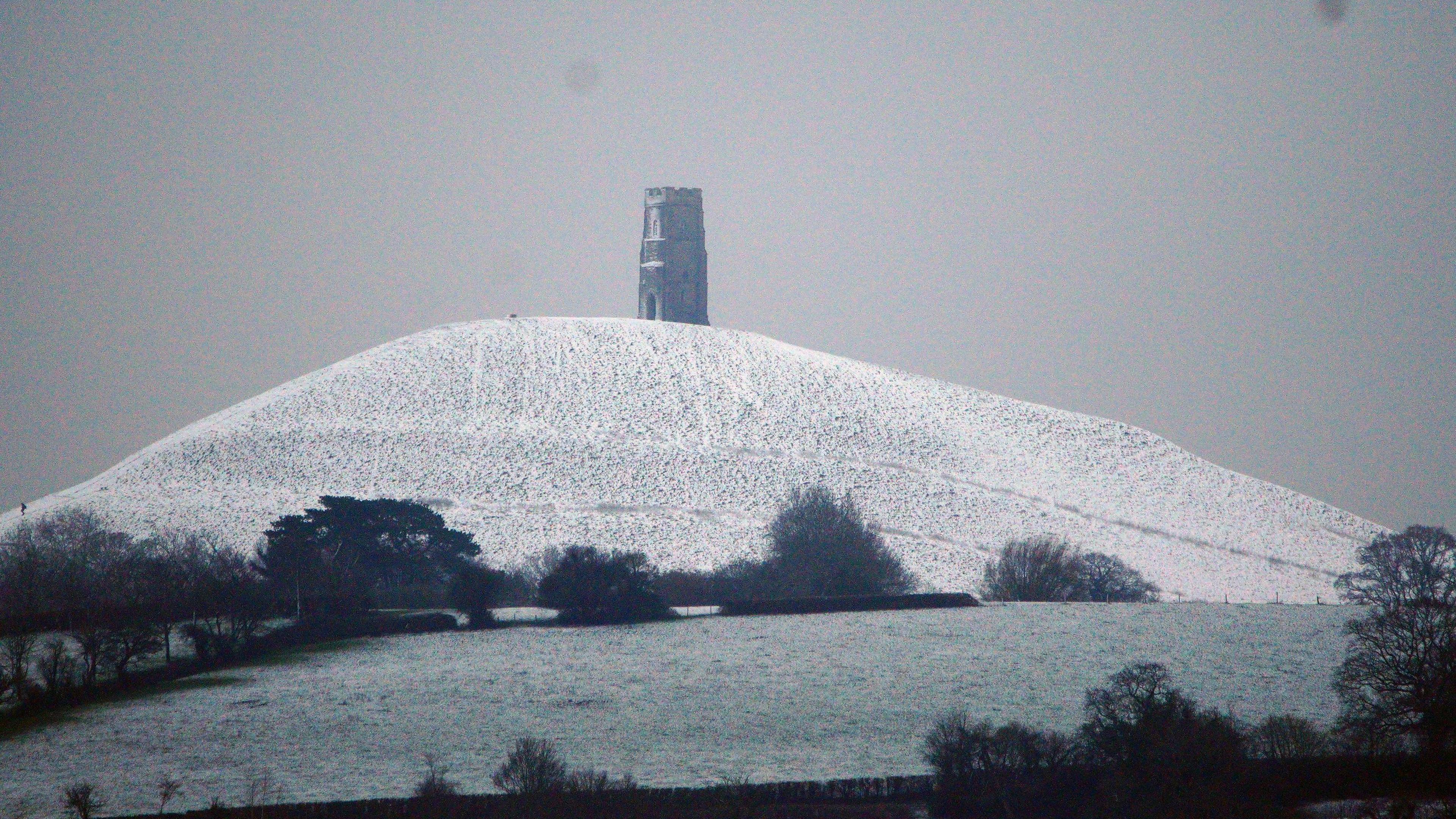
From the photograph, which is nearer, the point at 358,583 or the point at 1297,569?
the point at 358,583

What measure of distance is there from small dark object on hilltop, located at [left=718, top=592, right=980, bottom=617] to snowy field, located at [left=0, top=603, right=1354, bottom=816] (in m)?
1.11

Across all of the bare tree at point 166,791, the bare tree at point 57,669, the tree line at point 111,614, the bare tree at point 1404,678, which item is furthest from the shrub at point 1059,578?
the bare tree at point 166,791

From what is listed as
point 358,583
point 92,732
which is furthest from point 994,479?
point 92,732

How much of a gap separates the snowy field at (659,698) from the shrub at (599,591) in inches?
56.6

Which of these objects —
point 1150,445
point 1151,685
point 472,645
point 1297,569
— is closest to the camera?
point 1151,685

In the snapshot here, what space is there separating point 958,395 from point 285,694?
6623cm

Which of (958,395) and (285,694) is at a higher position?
(958,395)

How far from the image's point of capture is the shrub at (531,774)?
26062 mm

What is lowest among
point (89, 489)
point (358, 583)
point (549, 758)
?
point (549, 758)

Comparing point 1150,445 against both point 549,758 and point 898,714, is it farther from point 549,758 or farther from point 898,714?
point 549,758

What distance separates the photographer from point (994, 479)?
80250 millimetres

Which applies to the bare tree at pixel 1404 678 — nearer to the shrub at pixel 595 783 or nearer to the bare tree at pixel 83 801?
the shrub at pixel 595 783

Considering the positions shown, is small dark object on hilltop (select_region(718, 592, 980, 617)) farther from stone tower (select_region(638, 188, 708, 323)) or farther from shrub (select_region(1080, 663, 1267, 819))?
stone tower (select_region(638, 188, 708, 323))

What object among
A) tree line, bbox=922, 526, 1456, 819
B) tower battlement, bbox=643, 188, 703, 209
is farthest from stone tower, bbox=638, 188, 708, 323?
tree line, bbox=922, 526, 1456, 819
